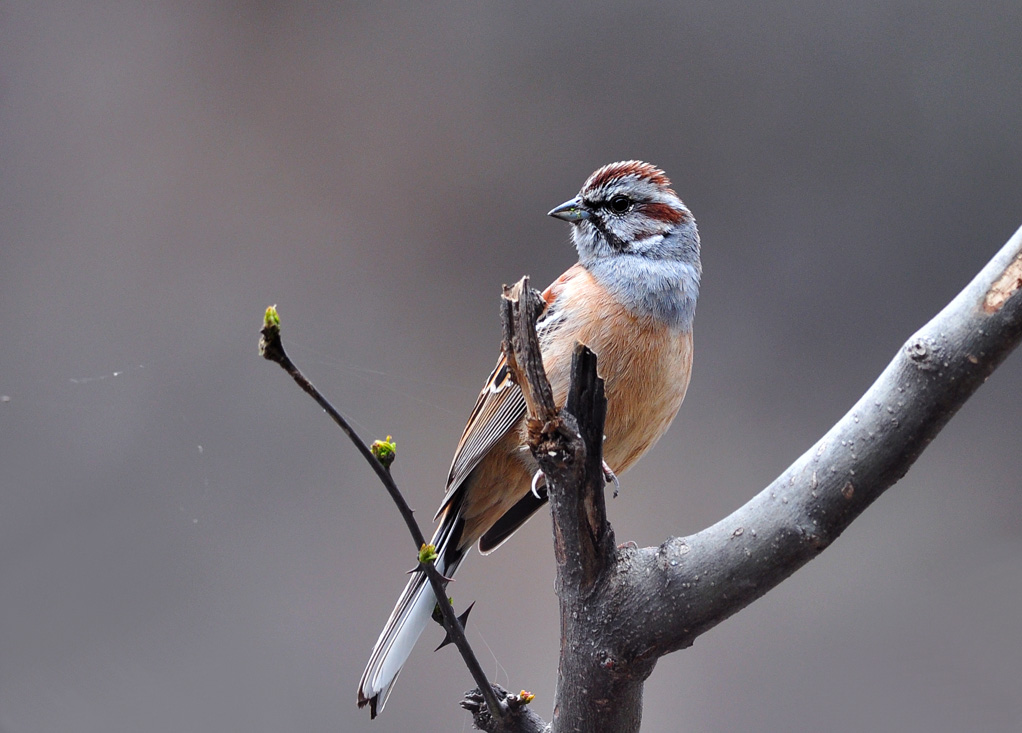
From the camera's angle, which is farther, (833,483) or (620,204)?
(620,204)

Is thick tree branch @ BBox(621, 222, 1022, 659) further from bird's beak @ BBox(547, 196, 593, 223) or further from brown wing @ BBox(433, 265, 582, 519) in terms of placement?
bird's beak @ BBox(547, 196, 593, 223)

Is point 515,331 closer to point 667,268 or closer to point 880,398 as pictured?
point 880,398

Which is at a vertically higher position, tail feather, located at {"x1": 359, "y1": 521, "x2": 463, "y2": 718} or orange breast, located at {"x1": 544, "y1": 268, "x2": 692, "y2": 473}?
orange breast, located at {"x1": 544, "y1": 268, "x2": 692, "y2": 473}

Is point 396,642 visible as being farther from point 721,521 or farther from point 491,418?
point 721,521

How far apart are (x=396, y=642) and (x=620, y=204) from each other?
1.26m

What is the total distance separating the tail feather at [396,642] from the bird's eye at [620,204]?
1.08 m

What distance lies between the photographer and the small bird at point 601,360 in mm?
1957

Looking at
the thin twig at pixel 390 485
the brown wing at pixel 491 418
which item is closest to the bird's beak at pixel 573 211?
the brown wing at pixel 491 418

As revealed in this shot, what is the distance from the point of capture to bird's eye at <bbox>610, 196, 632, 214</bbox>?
225 centimetres

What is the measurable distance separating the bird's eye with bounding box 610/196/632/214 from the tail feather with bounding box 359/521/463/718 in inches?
42.6

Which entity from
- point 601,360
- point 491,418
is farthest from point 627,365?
point 491,418

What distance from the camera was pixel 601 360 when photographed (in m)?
1.96

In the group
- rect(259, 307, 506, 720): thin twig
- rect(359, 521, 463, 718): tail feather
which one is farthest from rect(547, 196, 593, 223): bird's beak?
rect(259, 307, 506, 720): thin twig

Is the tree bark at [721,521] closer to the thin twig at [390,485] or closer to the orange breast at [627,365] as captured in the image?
the thin twig at [390,485]
